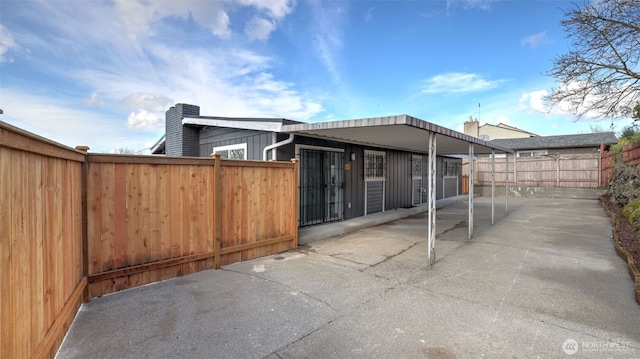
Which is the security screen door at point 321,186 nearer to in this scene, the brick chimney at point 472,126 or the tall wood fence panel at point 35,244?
the tall wood fence panel at point 35,244

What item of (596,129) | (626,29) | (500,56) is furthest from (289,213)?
(596,129)

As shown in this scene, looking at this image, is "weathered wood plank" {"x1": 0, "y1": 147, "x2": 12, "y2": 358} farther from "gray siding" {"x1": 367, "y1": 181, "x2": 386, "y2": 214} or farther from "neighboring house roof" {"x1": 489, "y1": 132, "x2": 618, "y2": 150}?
"neighboring house roof" {"x1": 489, "y1": 132, "x2": 618, "y2": 150}

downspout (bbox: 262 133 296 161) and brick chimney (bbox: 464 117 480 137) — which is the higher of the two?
brick chimney (bbox: 464 117 480 137)

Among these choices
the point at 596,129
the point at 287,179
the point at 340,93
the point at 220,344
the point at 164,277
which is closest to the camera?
the point at 220,344

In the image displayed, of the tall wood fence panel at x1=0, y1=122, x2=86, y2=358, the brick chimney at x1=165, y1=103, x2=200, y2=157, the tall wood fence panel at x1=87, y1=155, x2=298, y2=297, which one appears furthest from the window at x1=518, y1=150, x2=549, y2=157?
the tall wood fence panel at x1=0, y1=122, x2=86, y2=358

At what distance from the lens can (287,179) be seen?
17.5 ft

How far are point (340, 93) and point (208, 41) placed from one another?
766 cm

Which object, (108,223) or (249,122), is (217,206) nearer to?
(108,223)

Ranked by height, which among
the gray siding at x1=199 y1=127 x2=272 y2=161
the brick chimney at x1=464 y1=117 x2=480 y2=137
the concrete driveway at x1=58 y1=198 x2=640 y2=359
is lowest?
the concrete driveway at x1=58 y1=198 x2=640 y2=359

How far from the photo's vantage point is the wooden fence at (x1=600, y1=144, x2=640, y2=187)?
8.35 metres

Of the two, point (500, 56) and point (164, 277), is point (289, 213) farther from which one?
point (500, 56)

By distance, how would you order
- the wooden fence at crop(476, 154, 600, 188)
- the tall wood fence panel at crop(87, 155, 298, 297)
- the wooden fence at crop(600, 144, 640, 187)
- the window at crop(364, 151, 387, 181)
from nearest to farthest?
the tall wood fence panel at crop(87, 155, 298, 297) → the wooden fence at crop(600, 144, 640, 187) → the window at crop(364, 151, 387, 181) → the wooden fence at crop(476, 154, 600, 188)

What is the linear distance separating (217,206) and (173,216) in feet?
1.95

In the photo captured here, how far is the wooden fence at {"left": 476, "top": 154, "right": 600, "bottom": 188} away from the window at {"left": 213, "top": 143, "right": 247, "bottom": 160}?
1404 centimetres
